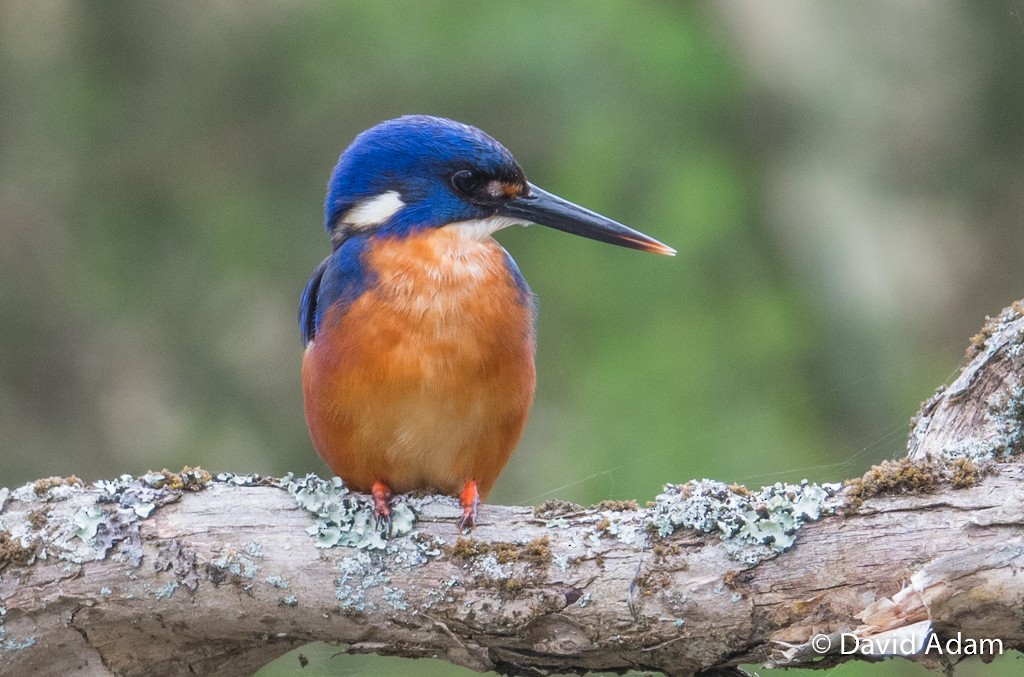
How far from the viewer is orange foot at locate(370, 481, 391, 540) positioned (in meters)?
2.83

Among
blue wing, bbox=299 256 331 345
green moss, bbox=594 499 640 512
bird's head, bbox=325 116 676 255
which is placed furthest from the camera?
blue wing, bbox=299 256 331 345

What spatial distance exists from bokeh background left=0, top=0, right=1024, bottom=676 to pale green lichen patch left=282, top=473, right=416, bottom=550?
4.42 feet

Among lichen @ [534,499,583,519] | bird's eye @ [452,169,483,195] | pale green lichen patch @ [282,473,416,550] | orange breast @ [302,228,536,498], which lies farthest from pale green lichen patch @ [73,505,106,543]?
bird's eye @ [452,169,483,195]

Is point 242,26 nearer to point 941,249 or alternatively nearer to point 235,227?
point 235,227

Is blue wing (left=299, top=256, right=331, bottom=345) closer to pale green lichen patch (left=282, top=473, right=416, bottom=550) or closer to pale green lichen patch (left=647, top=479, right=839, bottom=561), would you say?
pale green lichen patch (left=282, top=473, right=416, bottom=550)

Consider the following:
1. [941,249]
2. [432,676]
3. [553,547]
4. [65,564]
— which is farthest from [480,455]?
[941,249]

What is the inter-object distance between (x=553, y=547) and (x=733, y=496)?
440mm

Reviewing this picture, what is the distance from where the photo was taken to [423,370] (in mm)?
3055

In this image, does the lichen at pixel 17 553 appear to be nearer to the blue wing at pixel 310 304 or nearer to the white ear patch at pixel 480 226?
the blue wing at pixel 310 304

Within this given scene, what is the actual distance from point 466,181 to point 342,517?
1.06 metres

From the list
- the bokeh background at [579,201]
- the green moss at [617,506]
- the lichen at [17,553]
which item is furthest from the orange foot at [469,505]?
the bokeh background at [579,201]

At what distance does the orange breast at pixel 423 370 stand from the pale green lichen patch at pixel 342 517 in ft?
0.77

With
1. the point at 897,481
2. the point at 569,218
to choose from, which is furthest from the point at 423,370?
the point at 897,481

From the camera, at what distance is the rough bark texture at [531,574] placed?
99.1 inches
